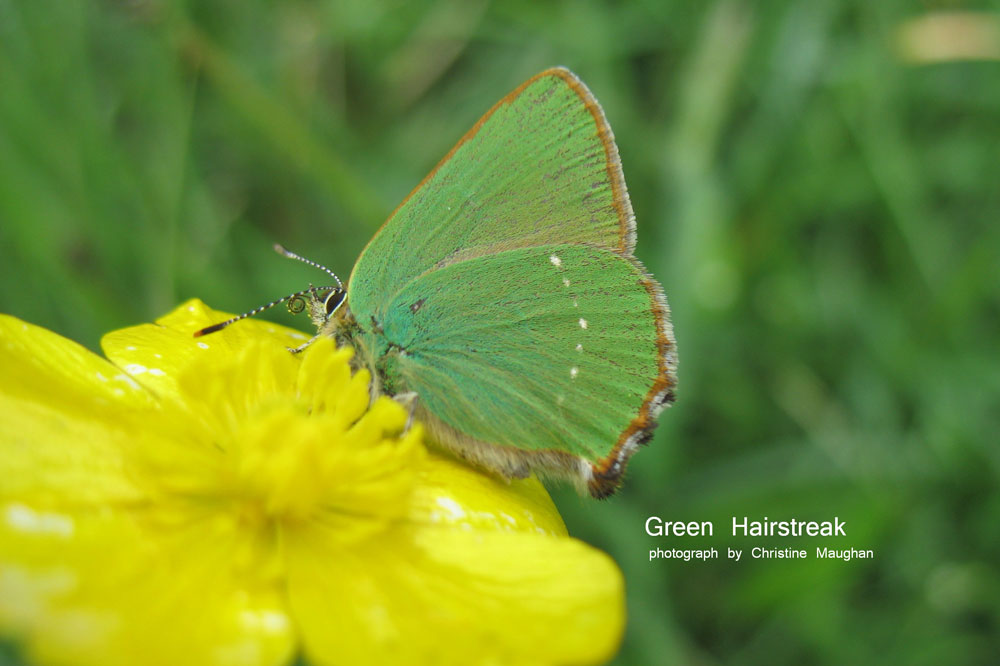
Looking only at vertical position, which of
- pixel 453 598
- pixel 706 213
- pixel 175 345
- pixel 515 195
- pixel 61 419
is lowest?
pixel 453 598

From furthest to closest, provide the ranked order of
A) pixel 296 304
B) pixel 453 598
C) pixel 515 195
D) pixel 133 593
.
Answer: pixel 296 304
pixel 515 195
pixel 453 598
pixel 133 593

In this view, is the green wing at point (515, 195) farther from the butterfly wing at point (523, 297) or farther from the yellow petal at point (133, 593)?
the yellow petal at point (133, 593)

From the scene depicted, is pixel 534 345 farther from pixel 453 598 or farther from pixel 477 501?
pixel 453 598

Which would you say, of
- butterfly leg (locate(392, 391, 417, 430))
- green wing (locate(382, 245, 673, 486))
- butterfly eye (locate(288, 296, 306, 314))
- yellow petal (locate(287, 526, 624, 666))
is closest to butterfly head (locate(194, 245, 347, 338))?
butterfly eye (locate(288, 296, 306, 314))

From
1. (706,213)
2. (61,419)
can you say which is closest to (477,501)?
(61,419)

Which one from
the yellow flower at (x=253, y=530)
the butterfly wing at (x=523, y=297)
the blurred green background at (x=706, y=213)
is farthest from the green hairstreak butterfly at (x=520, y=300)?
the blurred green background at (x=706, y=213)

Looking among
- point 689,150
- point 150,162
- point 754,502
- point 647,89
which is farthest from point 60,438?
point 647,89

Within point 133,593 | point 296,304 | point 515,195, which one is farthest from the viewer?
point 296,304
